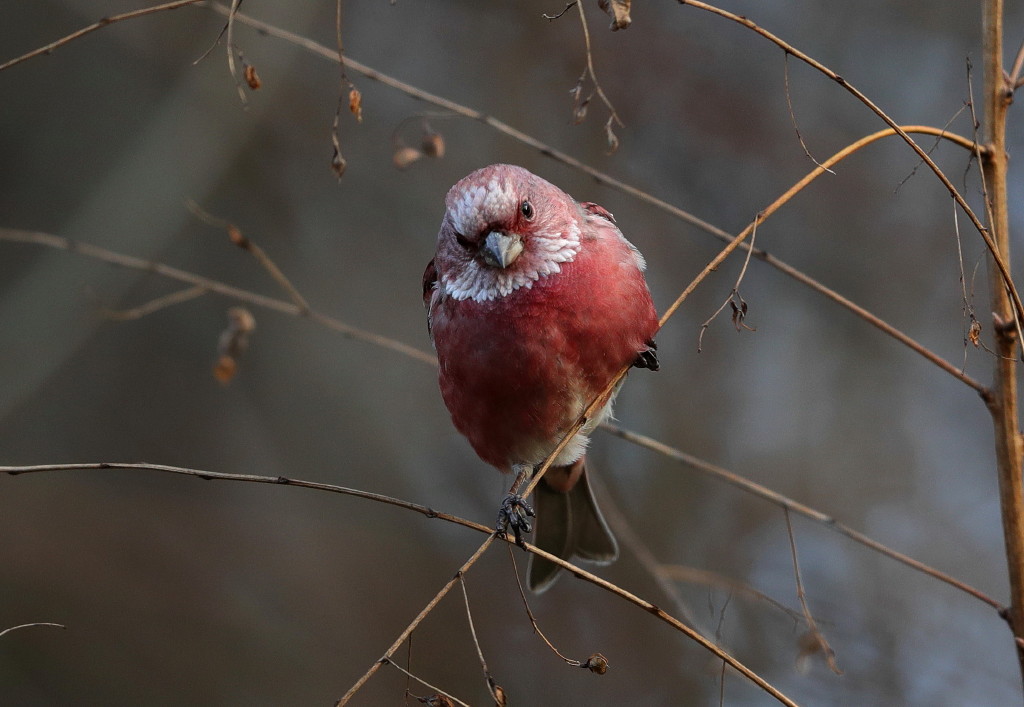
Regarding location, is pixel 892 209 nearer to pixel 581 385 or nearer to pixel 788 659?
pixel 788 659

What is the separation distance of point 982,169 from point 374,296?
14.9 feet

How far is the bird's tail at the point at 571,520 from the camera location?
12.4ft

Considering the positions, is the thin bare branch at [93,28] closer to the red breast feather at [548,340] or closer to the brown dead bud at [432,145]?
the brown dead bud at [432,145]

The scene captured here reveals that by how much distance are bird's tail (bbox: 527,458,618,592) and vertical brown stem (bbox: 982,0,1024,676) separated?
6.23ft

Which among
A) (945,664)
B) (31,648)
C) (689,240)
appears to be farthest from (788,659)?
(31,648)

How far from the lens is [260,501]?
5930mm

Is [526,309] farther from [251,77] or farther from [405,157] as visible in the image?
[251,77]

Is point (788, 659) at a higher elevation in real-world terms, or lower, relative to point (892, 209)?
lower

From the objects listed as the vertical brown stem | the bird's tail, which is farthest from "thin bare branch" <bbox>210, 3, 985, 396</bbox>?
the bird's tail

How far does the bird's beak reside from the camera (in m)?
2.68

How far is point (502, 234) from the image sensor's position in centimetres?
272

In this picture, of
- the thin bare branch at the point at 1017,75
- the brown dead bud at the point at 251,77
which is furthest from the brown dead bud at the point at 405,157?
the thin bare branch at the point at 1017,75

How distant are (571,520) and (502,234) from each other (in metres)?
1.55

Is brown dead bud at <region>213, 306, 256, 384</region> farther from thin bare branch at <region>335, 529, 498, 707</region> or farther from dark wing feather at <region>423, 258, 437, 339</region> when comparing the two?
thin bare branch at <region>335, 529, 498, 707</region>
